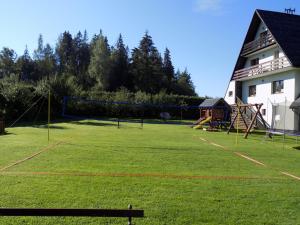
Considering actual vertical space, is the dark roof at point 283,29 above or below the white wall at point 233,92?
above

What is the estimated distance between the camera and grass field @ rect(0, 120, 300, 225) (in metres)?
6.27

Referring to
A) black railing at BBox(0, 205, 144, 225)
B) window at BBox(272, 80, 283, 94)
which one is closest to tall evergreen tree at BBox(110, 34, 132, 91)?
window at BBox(272, 80, 283, 94)

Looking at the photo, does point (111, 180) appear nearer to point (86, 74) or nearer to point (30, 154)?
point (30, 154)

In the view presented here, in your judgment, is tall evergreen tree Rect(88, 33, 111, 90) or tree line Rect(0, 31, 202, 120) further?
tall evergreen tree Rect(88, 33, 111, 90)

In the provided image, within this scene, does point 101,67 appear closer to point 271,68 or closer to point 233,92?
point 233,92

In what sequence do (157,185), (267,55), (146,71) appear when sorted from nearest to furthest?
(157,185) < (267,55) < (146,71)

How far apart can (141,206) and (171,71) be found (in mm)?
86362

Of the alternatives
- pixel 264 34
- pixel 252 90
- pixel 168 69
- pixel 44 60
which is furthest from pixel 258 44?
pixel 44 60

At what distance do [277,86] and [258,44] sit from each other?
212 inches

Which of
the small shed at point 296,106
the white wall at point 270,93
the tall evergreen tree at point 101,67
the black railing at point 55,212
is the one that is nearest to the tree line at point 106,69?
the tall evergreen tree at point 101,67

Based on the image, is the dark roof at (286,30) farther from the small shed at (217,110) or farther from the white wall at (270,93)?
the small shed at (217,110)

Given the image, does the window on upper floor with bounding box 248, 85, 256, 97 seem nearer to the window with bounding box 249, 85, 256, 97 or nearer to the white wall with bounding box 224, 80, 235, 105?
the window with bounding box 249, 85, 256, 97

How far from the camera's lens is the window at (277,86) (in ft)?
109

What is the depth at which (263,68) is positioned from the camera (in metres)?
35.8
